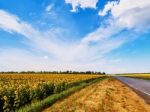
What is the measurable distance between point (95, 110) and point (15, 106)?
4.74 meters

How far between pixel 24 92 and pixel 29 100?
1.13m

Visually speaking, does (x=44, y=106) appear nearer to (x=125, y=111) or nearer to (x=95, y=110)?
(x=95, y=110)

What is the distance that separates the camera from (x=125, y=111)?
15.0 metres

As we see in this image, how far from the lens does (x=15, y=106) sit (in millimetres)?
15234

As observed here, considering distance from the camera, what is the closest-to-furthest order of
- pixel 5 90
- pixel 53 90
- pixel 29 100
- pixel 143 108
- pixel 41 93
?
pixel 5 90 < pixel 143 108 < pixel 29 100 < pixel 41 93 < pixel 53 90

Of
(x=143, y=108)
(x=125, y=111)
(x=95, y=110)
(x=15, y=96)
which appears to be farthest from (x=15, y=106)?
(x=143, y=108)

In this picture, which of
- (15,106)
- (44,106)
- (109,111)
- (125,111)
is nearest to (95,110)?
(109,111)

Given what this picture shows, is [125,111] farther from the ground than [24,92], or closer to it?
closer to it

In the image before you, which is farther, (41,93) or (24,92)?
(41,93)

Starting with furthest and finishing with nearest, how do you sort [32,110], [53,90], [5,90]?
[53,90], [5,90], [32,110]

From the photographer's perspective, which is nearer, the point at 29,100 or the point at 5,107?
the point at 5,107

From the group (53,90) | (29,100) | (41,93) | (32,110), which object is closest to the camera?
(32,110)

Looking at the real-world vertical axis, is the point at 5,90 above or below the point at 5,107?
above

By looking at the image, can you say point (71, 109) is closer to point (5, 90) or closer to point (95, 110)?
point (95, 110)
